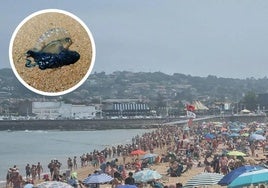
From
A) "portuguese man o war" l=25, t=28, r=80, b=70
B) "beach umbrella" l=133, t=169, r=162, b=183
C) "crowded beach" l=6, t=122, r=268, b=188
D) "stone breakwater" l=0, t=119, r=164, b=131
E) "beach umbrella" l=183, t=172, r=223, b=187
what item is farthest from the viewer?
"stone breakwater" l=0, t=119, r=164, b=131

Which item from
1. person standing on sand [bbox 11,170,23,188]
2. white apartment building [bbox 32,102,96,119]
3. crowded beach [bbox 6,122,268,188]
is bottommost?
person standing on sand [bbox 11,170,23,188]

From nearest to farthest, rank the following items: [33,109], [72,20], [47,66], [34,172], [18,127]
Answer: [47,66] → [72,20] → [34,172] → [18,127] → [33,109]

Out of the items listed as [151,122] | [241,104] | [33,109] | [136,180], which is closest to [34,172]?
[136,180]

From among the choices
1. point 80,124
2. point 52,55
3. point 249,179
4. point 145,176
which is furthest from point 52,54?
point 80,124

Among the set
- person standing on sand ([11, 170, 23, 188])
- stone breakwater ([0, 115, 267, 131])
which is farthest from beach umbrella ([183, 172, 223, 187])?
stone breakwater ([0, 115, 267, 131])

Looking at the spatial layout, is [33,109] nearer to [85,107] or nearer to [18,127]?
→ [85,107]

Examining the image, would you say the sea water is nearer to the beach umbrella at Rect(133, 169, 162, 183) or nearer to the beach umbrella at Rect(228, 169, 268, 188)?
the beach umbrella at Rect(133, 169, 162, 183)

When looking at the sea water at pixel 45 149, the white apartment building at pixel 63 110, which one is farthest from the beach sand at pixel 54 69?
the white apartment building at pixel 63 110
